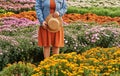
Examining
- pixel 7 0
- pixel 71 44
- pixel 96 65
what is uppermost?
pixel 96 65

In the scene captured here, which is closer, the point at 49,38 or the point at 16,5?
the point at 49,38

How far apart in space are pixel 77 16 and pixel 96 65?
30.2 ft

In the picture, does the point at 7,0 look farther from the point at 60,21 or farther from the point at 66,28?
the point at 60,21

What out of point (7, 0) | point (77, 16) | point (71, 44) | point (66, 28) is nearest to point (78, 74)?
point (71, 44)

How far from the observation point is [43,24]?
8.35 meters

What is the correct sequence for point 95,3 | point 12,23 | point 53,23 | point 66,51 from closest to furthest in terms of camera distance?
point 53,23 → point 66,51 → point 12,23 → point 95,3

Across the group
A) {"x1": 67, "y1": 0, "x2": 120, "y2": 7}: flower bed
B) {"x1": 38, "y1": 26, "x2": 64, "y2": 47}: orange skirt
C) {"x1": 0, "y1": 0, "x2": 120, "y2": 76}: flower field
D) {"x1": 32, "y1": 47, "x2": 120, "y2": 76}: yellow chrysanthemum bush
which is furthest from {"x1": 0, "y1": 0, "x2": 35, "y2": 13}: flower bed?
{"x1": 32, "y1": 47, "x2": 120, "y2": 76}: yellow chrysanthemum bush

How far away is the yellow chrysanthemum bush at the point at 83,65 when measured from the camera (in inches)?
257

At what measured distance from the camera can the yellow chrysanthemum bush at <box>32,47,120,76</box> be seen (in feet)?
21.5

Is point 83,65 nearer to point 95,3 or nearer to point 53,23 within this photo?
point 53,23

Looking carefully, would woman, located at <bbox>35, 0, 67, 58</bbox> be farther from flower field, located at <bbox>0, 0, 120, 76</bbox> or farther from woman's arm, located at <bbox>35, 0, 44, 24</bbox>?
flower field, located at <bbox>0, 0, 120, 76</bbox>

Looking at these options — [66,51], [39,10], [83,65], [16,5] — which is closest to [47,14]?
[39,10]

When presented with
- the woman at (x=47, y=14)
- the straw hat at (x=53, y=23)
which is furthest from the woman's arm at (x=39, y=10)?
the straw hat at (x=53, y=23)

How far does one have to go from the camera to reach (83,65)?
7039 mm
